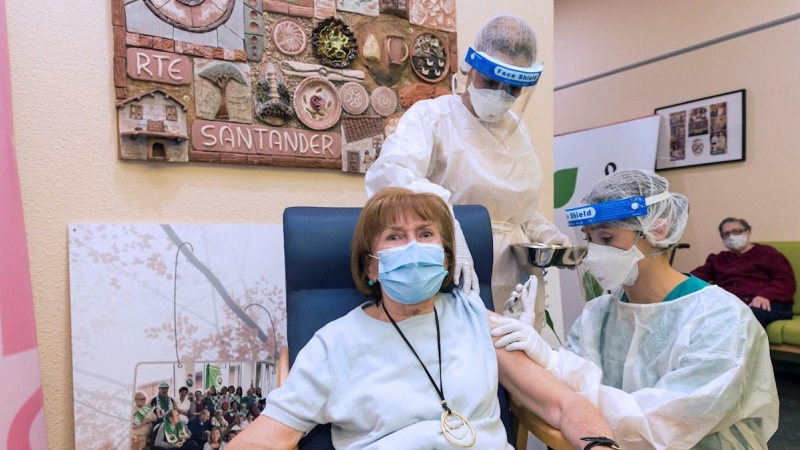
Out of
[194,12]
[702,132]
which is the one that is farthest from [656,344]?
[702,132]

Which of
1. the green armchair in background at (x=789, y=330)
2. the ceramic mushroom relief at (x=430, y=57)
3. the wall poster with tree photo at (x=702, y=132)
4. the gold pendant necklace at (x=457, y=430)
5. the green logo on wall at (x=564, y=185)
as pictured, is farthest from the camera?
the green logo on wall at (x=564, y=185)

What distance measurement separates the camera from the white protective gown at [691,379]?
1180 millimetres

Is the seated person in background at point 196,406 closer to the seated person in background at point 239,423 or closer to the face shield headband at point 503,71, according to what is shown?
the seated person in background at point 239,423

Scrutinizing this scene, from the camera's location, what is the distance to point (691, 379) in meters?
1.20

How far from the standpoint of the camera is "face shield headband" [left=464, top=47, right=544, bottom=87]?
164 centimetres

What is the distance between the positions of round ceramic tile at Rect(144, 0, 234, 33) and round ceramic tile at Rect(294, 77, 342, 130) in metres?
0.39

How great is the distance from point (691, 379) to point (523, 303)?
0.52 m

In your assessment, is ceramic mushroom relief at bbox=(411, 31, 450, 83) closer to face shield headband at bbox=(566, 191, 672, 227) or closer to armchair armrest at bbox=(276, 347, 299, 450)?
face shield headband at bbox=(566, 191, 672, 227)

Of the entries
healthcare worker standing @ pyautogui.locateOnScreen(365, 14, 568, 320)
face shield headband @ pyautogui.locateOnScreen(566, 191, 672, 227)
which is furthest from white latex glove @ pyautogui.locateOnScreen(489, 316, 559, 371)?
healthcare worker standing @ pyautogui.locateOnScreen(365, 14, 568, 320)

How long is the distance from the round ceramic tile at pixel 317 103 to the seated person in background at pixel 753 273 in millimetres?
2853

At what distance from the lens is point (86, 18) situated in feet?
5.77

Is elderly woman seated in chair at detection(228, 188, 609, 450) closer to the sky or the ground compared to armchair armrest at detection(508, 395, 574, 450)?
closer to the sky

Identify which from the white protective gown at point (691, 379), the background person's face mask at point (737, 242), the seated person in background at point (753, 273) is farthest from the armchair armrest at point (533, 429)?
the background person's face mask at point (737, 242)

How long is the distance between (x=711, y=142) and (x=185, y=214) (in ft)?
12.9
